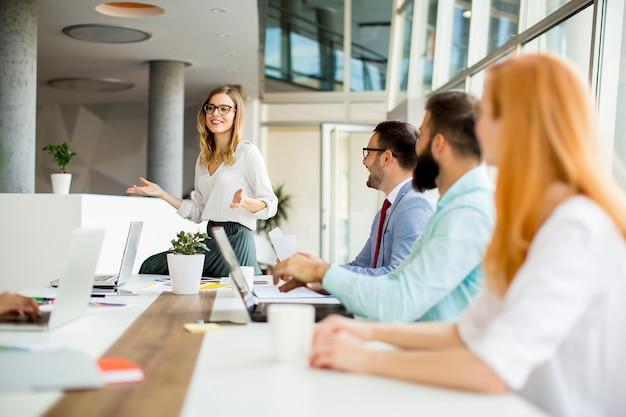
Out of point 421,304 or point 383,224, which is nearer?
point 421,304

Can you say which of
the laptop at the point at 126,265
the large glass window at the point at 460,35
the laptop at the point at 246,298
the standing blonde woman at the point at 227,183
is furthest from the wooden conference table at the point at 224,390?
the large glass window at the point at 460,35

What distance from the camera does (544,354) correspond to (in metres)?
1.13

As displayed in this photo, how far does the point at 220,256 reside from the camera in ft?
9.64

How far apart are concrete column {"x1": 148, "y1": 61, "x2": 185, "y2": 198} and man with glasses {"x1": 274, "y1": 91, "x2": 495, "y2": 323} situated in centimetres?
765

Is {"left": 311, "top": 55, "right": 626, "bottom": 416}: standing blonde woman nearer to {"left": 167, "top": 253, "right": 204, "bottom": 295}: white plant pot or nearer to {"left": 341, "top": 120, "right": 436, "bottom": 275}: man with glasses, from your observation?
{"left": 167, "top": 253, "right": 204, "bottom": 295}: white plant pot

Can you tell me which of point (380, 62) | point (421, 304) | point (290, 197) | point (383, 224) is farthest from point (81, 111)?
point (421, 304)

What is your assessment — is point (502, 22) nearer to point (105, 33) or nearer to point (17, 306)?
point (105, 33)

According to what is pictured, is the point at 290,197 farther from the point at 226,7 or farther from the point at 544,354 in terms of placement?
the point at 544,354

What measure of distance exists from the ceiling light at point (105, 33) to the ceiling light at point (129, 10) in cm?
36

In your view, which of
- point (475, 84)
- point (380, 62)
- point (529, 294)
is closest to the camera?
point (529, 294)

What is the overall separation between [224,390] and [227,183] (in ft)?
7.01

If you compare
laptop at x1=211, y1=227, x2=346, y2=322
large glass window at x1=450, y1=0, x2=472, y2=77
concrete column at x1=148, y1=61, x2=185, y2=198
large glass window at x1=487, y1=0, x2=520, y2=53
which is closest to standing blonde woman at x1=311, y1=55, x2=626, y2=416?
laptop at x1=211, y1=227, x2=346, y2=322

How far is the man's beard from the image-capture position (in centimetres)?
196

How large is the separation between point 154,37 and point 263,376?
24.5 feet
